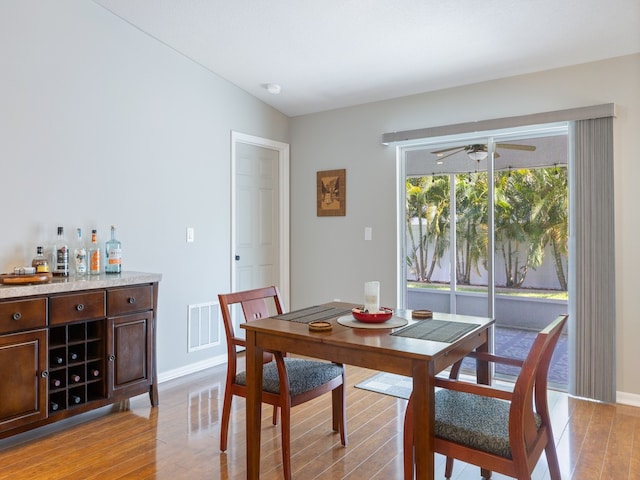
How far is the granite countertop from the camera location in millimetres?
2389

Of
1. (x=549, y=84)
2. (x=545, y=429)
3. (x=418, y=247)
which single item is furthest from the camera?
(x=418, y=247)

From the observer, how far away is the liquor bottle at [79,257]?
10.0ft

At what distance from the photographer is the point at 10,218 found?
281 cm

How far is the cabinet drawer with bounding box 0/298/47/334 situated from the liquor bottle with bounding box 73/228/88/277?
1.84 ft

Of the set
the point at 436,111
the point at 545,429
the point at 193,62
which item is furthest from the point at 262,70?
the point at 545,429

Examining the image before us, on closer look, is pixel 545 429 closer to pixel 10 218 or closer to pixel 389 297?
pixel 389 297

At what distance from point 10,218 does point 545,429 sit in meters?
3.06

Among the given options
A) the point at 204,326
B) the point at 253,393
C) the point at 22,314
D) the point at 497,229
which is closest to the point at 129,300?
the point at 22,314

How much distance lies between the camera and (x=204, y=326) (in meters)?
4.02

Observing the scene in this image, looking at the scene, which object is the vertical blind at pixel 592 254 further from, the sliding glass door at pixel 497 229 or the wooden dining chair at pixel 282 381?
the wooden dining chair at pixel 282 381

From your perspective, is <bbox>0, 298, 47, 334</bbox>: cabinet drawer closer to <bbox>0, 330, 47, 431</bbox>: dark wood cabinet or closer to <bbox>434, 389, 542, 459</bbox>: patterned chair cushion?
<bbox>0, 330, 47, 431</bbox>: dark wood cabinet

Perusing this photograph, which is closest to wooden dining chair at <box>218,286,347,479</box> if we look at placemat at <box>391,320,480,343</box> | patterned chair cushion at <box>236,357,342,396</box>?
patterned chair cushion at <box>236,357,342,396</box>

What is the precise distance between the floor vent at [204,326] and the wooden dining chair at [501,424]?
8.23 feet

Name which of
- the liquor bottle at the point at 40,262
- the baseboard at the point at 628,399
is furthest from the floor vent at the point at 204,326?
the baseboard at the point at 628,399
